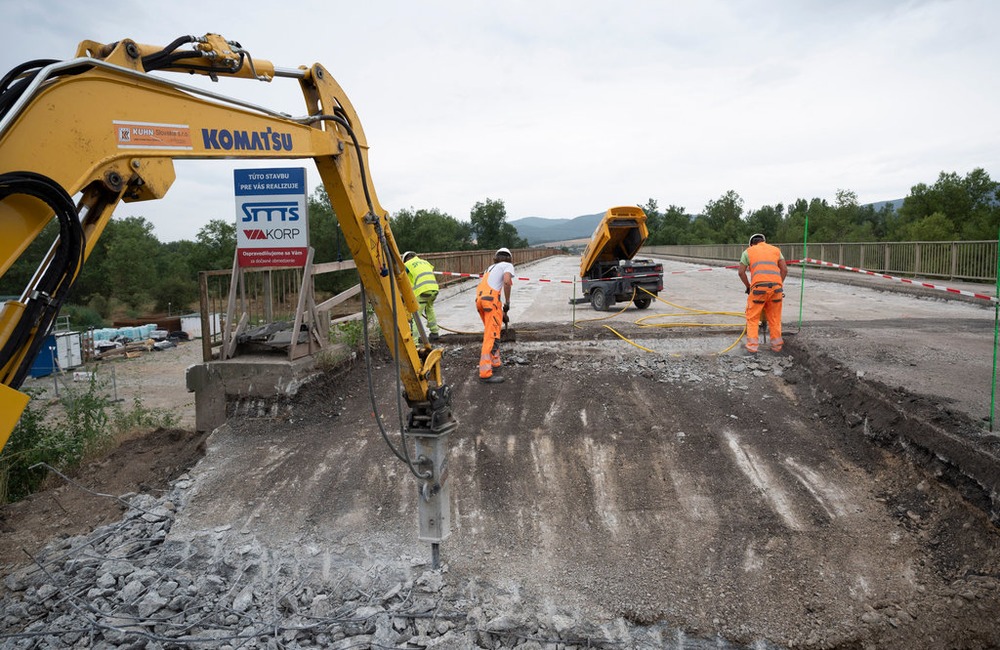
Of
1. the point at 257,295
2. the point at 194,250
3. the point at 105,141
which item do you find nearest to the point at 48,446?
the point at 257,295

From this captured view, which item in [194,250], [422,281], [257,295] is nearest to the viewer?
[257,295]

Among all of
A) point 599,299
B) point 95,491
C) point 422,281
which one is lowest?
point 95,491

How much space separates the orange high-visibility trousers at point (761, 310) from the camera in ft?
32.4

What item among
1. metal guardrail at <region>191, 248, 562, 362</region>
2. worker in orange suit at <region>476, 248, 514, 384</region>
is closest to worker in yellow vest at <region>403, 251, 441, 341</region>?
metal guardrail at <region>191, 248, 562, 362</region>

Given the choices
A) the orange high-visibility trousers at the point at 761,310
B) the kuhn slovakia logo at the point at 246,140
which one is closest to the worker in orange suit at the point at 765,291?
the orange high-visibility trousers at the point at 761,310

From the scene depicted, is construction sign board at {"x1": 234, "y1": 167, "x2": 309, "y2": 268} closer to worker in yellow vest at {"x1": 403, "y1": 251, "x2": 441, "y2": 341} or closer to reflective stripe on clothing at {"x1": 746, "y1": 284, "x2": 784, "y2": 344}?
worker in yellow vest at {"x1": 403, "y1": 251, "x2": 441, "y2": 341}

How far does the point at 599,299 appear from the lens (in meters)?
16.2

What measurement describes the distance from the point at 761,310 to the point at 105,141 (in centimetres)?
910

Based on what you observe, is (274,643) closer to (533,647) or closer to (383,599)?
(383,599)

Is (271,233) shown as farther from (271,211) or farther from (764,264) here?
(764,264)

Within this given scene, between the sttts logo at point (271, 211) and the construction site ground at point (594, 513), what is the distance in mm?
2213

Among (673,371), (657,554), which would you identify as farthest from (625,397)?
(657,554)

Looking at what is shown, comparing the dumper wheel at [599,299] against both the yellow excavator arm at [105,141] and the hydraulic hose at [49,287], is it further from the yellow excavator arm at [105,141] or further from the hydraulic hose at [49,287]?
the hydraulic hose at [49,287]

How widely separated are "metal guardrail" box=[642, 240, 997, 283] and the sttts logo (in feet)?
43.5
